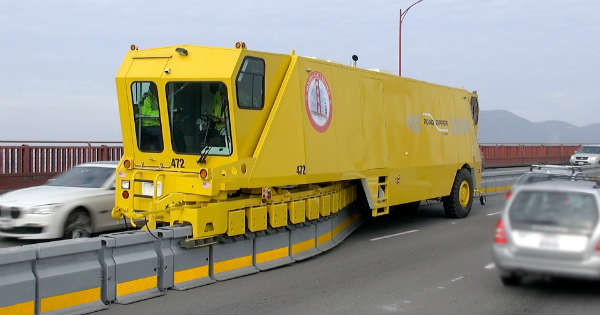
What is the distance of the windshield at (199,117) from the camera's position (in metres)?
9.03

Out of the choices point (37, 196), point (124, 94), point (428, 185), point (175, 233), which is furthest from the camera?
point (428, 185)

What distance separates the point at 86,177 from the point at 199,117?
154 inches

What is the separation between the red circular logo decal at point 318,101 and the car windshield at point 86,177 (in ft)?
14.4

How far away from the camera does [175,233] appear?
26.5ft

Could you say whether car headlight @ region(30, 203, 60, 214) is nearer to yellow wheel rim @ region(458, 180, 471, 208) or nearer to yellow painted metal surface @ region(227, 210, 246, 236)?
yellow painted metal surface @ region(227, 210, 246, 236)

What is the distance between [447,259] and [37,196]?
23.9 feet

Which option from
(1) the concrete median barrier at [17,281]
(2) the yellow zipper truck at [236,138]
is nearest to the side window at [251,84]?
(2) the yellow zipper truck at [236,138]

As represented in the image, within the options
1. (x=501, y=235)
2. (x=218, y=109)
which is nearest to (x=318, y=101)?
(x=218, y=109)

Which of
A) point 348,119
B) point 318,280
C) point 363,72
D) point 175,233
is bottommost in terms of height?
point 318,280

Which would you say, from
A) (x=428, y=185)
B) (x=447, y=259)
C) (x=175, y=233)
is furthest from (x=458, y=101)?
(x=175, y=233)

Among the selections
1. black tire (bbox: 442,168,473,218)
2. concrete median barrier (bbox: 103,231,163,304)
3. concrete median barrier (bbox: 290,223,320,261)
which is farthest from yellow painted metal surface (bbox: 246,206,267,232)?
black tire (bbox: 442,168,473,218)

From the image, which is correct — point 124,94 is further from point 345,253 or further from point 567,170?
point 567,170

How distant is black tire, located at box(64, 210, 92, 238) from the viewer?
10.7m

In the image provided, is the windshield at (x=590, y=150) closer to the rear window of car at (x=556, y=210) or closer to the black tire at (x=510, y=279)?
the black tire at (x=510, y=279)
